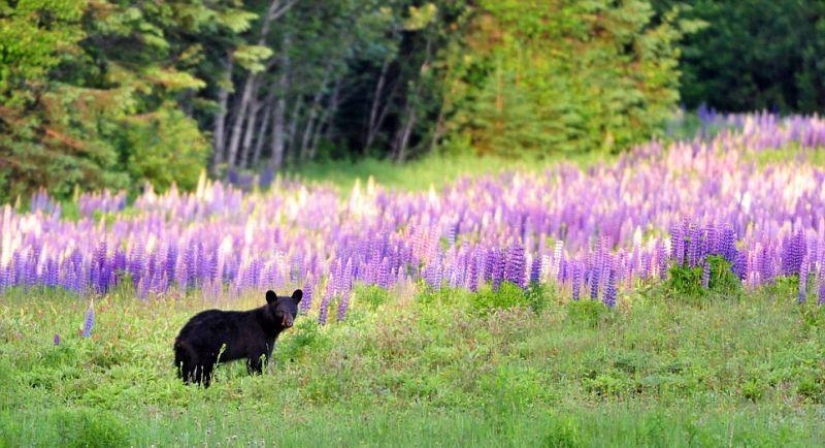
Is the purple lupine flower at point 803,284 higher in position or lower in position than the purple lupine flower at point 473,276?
higher

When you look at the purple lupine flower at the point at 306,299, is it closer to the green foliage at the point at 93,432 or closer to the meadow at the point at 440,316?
the meadow at the point at 440,316

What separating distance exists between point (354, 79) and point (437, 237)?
16705 mm

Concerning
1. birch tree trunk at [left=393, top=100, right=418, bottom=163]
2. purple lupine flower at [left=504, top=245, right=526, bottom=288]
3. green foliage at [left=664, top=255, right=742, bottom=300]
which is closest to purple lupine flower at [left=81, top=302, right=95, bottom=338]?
purple lupine flower at [left=504, top=245, right=526, bottom=288]

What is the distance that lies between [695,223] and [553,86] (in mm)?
16523

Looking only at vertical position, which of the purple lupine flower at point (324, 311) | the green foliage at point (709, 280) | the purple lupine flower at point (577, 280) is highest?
the green foliage at point (709, 280)

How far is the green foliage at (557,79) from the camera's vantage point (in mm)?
32281

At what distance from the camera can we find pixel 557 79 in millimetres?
32656

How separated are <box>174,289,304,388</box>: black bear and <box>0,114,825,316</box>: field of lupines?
2012 mm

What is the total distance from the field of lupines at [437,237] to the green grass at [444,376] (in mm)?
413

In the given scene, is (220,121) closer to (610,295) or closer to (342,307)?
(342,307)

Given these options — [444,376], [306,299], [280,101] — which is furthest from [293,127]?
[444,376]

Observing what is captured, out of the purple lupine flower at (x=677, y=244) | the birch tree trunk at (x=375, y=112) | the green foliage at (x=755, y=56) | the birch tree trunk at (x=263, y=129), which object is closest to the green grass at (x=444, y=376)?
the purple lupine flower at (x=677, y=244)

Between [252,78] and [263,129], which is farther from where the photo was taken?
[263,129]

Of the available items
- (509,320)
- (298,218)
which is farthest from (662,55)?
(509,320)
